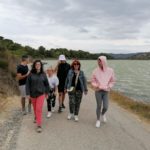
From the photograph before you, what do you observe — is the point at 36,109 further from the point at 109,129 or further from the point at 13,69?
the point at 13,69

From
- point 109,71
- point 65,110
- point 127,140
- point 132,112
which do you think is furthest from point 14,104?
point 127,140

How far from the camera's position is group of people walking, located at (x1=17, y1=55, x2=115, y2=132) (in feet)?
37.0

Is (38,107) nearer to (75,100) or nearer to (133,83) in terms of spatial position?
(75,100)

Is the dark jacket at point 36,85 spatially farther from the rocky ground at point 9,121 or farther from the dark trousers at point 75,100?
the dark trousers at point 75,100

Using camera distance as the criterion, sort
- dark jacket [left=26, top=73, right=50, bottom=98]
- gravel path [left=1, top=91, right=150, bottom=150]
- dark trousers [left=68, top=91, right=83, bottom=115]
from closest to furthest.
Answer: gravel path [left=1, top=91, right=150, bottom=150]
dark jacket [left=26, top=73, right=50, bottom=98]
dark trousers [left=68, top=91, right=83, bottom=115]

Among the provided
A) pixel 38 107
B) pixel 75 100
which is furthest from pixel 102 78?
pixel 38 107

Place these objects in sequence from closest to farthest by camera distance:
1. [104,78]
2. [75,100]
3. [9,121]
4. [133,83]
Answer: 1. [104,78]
2. [9,121]
3. [75,100]
4. [133,83]

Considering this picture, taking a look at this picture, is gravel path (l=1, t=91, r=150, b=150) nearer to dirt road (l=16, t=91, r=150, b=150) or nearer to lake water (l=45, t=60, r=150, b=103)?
dirt road (l=16, t=91, r=150, b=150)

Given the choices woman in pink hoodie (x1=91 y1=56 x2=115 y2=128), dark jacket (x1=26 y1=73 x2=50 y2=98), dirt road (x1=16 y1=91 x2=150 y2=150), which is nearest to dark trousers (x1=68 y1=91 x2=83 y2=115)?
dirt road (x1=16 y1=91 x2=150 y2=150)

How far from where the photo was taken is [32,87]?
37.0ft

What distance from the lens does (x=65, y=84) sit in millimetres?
12750

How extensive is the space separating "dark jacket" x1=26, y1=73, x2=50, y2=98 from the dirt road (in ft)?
3.18

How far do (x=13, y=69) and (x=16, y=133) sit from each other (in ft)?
45.6

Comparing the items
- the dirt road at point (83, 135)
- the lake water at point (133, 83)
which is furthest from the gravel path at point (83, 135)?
the lake water at point (133, 83)
